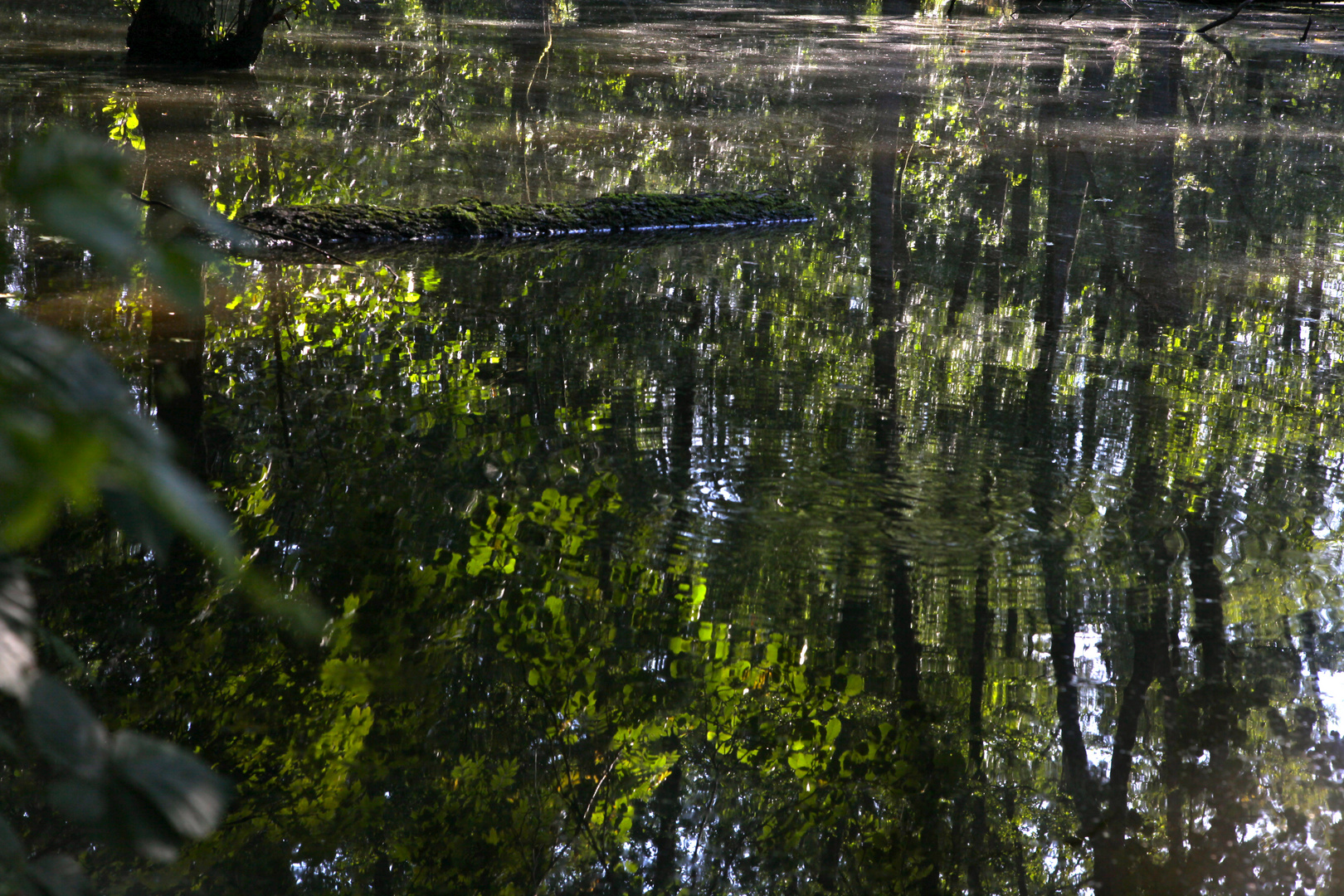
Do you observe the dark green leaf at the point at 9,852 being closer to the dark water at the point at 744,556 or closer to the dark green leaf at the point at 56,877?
the dark green leaf at the point at 56,877

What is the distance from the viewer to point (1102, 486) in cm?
511

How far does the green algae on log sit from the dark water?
39 centimetres

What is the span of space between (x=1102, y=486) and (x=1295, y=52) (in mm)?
23510

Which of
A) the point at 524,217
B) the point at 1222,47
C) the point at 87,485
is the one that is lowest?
the point at 524,217

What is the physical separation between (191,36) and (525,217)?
375 inches

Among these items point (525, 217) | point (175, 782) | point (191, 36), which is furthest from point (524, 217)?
point (191, 36)

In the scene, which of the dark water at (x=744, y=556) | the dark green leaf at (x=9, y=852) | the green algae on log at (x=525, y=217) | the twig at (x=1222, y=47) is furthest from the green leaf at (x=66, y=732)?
the twig at (x=1222, y=47)

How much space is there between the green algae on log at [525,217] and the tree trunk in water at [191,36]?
28.7 ft

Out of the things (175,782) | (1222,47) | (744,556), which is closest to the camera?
(175,782)

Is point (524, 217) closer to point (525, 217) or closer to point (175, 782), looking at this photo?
point (525, 217)

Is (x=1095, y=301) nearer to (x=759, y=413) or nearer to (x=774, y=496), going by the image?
(x=759, y=413)

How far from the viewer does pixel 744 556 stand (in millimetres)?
4328

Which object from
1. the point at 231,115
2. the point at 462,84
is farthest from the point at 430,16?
the point at 231,115

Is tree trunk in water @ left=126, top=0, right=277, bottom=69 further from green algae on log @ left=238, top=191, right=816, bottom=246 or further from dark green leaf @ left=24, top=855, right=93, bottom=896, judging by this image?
dark green leaf @ left=24, top=855, right=93, bottom=896
